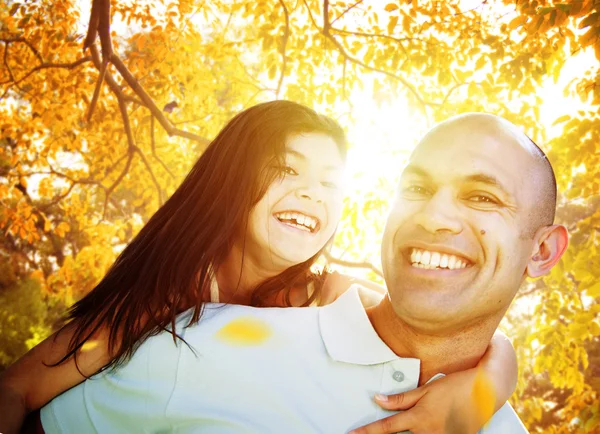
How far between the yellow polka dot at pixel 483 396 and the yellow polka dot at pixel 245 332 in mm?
700

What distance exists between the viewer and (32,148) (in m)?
8.26

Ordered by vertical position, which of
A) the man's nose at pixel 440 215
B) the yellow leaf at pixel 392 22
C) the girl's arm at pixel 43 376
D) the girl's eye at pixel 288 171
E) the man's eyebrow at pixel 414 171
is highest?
the yellow leaf at pixel 392 22

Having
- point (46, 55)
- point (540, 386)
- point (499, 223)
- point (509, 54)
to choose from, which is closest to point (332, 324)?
point (499, 223)

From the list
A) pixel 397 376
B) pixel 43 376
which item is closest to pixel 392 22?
pixel 397 376

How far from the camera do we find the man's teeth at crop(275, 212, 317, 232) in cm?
255

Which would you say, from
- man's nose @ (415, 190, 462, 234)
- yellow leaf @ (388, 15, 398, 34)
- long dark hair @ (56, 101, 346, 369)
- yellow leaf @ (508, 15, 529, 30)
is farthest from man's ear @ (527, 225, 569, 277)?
yellow leaf @ (388, 15, 398, 34)

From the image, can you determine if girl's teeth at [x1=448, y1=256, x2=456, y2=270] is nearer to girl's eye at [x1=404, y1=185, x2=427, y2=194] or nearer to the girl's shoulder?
girl's eye at [x1=404, y1=185, x2=427, y2=194]

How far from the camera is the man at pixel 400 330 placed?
4.75 ft

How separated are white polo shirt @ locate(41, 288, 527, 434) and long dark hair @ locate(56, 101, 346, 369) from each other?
0.19 metres

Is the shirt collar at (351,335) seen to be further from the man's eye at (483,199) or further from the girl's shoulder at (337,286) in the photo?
the girl's shoulder at (337,286)

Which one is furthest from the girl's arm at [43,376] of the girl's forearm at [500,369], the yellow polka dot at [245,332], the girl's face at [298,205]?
the girl's forearm at [500,369]

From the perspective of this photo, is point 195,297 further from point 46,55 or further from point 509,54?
→ point 46,55

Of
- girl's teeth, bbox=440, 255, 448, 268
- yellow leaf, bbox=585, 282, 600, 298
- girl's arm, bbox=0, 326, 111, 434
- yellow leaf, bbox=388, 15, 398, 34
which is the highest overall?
yellow leaf, bbox=388, 15, 398, 34

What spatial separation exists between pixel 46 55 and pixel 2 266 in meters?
7.81
